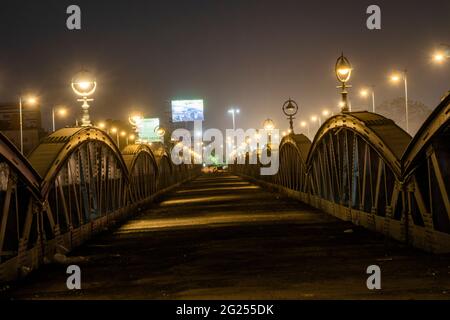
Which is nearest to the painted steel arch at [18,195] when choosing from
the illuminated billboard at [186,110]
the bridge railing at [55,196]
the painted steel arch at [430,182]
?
the bridge railing at [55,196]

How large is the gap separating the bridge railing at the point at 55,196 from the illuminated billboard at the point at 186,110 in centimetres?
13506

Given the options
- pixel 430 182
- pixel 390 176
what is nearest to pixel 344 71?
pixel 390 176

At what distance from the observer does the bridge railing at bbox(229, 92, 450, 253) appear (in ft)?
50.2

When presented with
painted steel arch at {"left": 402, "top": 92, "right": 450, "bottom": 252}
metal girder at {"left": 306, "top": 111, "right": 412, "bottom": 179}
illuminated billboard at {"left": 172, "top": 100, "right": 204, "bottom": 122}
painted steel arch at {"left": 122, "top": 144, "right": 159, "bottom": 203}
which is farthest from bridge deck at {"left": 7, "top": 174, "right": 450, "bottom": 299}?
illuminated billboard at {"left": 172, "top": 100, "right": 204, "bottom": 122}

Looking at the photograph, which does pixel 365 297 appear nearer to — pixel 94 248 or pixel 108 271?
pixel 108 271

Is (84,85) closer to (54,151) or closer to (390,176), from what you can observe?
(54,151)

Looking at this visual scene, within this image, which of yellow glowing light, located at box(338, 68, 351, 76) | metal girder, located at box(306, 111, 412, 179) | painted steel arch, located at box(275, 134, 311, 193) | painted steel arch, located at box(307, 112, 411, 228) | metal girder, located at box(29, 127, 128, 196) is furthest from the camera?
painted steel arch, located at box(275, 134, 311, 193)

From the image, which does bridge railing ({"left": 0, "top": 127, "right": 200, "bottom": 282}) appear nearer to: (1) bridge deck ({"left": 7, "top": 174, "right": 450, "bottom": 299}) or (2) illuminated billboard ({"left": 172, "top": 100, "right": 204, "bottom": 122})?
Result: (1) bridge deck ({"left": 7, "top": 174, "right": 450, "bottom": 299})

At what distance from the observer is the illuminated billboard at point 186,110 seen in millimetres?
169125

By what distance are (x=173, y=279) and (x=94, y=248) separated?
7242 millimetres

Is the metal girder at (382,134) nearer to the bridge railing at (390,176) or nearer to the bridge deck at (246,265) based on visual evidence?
the bridge railing at (390,176)

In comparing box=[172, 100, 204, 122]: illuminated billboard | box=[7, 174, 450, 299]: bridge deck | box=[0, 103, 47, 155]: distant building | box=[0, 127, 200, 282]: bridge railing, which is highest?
box=[172, 100, 204, 122]: illuminated billboard

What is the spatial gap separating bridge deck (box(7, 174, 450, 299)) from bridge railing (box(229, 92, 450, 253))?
0.50 m
